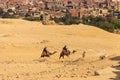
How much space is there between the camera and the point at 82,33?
37656 millimetres

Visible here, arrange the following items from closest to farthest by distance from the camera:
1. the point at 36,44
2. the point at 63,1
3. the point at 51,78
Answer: the point at 51,78
the point at 36,44
the point at 63,1

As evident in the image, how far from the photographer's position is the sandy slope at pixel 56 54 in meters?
13.7

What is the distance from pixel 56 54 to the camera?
23.0 meters

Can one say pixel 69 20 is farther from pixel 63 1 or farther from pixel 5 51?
pixel 63 1

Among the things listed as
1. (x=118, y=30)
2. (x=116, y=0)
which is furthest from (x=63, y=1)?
(x=118, y=30)

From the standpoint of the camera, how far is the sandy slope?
44.8 feet

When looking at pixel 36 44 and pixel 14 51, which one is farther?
pixel 36 44

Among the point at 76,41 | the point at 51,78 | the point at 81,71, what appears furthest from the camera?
the point at 76,41

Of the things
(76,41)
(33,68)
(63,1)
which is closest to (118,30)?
(76,41)

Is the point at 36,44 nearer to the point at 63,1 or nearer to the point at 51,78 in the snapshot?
the point at 51,78

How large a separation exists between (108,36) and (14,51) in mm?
12813

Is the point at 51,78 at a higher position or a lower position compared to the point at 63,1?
higher

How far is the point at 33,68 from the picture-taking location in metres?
16.7

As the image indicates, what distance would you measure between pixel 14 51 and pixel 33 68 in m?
8.95
